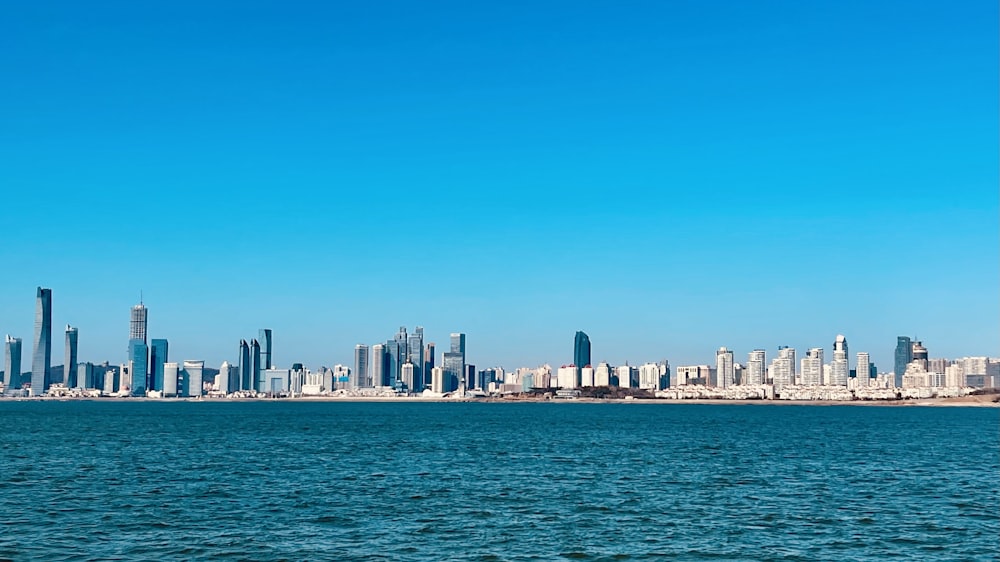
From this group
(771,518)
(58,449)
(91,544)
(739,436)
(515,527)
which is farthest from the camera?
(739,436)

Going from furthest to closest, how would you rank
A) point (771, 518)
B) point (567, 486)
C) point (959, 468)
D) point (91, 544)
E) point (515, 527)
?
point (959, 468) → point (567, 486) → point (771, 518) → point (515, 527) → point (91, 544)

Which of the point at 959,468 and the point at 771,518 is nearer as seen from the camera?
the point at 771,518

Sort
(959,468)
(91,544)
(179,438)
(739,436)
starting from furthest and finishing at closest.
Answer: (739,436) → (179,438) → (959,468) → (91,544)

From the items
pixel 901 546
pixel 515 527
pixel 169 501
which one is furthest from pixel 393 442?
pixel 901 546

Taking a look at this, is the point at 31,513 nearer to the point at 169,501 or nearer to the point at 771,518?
the point at 169,501

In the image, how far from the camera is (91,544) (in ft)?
120

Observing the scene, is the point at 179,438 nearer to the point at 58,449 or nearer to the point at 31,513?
the point at 58,449

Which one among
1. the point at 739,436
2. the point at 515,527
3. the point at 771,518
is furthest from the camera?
the point at 739,436

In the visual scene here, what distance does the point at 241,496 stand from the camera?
5047 centimetres

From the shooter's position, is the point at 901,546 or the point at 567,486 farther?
the point at 567,486

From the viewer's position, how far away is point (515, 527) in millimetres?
40781

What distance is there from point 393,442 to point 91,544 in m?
65.8

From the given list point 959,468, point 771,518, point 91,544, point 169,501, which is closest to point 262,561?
point 91,544

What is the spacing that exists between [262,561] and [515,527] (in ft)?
39.0
